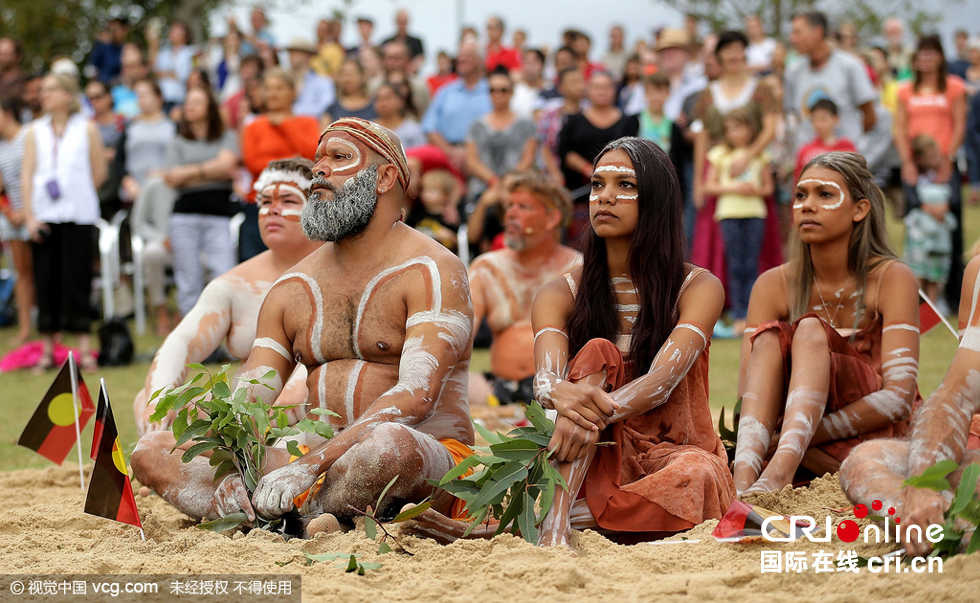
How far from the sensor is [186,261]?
9.81 metres

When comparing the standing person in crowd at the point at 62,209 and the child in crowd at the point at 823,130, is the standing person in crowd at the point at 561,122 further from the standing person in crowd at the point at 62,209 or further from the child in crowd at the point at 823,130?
the standing person in crowd at the point at 62,209

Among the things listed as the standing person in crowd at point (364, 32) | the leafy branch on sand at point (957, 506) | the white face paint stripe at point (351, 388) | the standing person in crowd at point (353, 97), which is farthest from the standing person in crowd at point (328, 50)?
the leafy branch on sand at point (957, 506)

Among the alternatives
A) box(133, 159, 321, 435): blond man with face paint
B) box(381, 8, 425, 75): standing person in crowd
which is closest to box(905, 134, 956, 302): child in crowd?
box(381, 8, 425, 75): standing person in crowd

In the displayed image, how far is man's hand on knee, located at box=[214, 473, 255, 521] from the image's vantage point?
12.7ft

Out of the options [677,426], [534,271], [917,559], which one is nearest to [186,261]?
[534,271]

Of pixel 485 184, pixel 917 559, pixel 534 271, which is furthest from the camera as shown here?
pixel 485 184

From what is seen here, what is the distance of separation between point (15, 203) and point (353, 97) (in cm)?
353

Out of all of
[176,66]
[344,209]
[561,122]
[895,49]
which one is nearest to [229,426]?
[344,209]

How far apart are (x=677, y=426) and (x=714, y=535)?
0.63 metres

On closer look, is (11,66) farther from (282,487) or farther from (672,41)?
→ (282,487)

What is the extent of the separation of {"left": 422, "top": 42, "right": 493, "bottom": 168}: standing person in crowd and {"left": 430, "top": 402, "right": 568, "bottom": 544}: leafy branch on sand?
7.54m

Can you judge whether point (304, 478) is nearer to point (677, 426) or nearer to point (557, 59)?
point (677, 426)

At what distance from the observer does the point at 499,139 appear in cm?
1004

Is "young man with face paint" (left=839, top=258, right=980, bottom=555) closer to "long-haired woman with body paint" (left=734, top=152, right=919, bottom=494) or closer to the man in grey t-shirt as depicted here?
"long-haired woman with body paint" (left=734, top=152, right=919, bottom=494)
